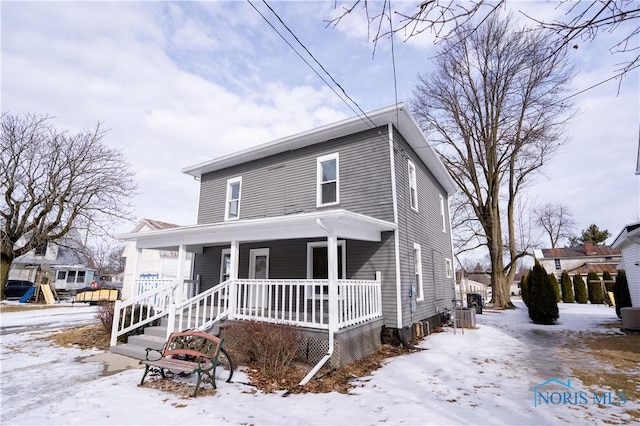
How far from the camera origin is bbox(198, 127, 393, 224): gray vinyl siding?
8953 mm

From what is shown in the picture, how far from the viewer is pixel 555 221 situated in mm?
42656

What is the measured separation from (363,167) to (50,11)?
8.00 metres

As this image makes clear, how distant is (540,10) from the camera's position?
99.0 inches

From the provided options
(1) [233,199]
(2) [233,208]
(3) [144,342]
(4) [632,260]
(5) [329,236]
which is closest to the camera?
(5) [329,236]

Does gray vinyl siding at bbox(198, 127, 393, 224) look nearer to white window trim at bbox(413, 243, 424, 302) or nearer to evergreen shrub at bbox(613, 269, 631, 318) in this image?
white window trim at bbox(413, 243, 424, 302)

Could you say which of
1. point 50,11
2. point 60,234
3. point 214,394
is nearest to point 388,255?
point 214,394

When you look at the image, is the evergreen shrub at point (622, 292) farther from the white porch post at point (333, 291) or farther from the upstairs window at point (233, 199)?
the upstairs window at point (233, 199)

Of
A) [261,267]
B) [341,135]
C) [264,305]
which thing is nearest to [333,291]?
[264,305]

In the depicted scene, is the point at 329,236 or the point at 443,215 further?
the point at 443,215

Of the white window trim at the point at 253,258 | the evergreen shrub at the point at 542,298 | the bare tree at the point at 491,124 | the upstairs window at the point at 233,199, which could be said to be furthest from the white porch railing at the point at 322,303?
the bare tree at the point at 491,124

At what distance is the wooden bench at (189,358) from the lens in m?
4.89

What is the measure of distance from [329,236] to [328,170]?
3877 mm

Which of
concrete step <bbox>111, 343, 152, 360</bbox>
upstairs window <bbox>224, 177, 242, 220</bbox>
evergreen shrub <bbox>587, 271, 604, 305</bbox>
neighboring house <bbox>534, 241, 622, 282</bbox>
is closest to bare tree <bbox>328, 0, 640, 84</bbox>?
concrete step <bbox>111, 343, 152, 360</bbox>

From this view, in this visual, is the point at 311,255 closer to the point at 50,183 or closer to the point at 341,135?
the point at 341,135
